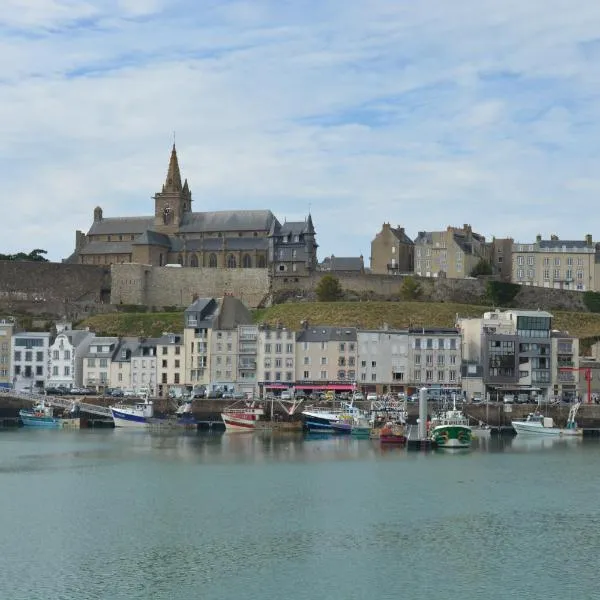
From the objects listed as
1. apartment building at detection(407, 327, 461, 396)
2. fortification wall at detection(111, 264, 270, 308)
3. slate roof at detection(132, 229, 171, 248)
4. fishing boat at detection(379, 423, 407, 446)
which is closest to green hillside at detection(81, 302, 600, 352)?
fortification wall at detection(111, 264, 270, 308)

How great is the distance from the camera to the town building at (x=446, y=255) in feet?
351

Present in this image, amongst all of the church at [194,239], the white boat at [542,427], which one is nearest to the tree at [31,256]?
the church at [194,239]

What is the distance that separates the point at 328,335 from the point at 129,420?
14.8m

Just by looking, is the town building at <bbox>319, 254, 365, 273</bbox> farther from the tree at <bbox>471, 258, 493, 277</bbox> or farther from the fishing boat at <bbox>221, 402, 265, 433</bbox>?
the fishing boat at <bbox>221, 402, 265, 433</bbox>

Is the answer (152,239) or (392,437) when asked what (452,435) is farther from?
(152,239)

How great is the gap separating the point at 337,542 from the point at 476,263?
73.6m

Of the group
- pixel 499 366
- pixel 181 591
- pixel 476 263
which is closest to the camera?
pixel 181 591

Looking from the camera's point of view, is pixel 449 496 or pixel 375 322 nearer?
pixel 449 496

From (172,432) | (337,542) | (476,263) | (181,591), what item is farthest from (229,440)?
(476,263)

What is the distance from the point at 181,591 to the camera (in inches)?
1219

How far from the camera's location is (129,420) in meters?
72.2

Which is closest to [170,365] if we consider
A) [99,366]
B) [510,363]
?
[99,366]

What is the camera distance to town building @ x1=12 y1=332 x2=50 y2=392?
8512cm

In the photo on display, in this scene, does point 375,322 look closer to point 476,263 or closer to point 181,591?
point 476,263
